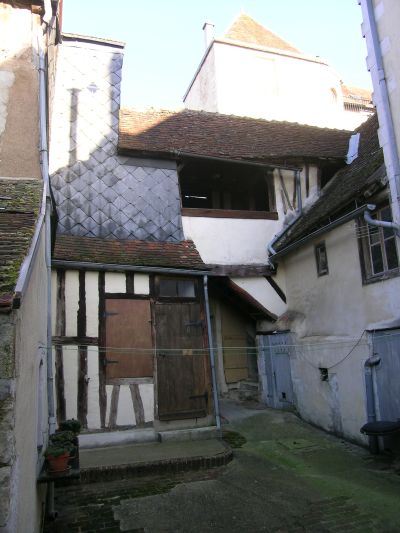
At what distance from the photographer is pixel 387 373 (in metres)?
6.23

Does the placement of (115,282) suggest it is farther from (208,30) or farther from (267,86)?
(208,30)

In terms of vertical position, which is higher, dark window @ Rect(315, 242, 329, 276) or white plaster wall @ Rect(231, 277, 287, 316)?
dark window @ Rect(315, 242, 329, 276)

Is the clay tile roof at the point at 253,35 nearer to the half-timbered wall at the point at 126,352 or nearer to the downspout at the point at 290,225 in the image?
the downspout at the point at 290,225

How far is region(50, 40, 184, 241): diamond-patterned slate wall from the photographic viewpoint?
314 inches

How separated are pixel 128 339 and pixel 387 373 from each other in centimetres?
398

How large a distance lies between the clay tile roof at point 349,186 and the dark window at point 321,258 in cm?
Result: 37

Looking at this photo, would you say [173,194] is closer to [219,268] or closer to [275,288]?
[219,268]

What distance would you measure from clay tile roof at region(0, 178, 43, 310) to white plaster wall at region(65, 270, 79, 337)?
96.8 inches

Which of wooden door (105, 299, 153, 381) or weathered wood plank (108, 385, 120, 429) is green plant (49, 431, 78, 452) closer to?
weathered wood plank (108, 385, 120, 429)

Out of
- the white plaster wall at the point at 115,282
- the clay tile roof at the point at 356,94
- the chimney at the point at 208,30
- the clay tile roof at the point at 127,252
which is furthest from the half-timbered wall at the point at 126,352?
the clay tile roof at the point at 356,94

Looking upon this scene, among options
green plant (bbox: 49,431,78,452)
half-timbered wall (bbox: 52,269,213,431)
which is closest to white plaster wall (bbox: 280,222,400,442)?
half-timbered wall (bbox: 52,269,213,431)

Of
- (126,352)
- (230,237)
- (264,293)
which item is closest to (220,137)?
(230,237)

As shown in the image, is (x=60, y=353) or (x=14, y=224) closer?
(x=14, y=224)

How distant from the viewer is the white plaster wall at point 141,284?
719 cm
